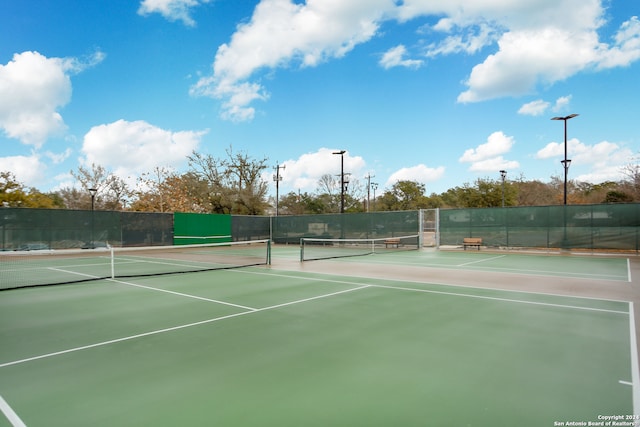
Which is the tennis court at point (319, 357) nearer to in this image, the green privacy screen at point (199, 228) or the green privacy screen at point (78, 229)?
the green privacy screen at point (78, 229)

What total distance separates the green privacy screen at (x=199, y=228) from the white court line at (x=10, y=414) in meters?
21.4

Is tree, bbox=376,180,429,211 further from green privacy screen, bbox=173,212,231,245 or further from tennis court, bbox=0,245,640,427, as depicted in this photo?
tennis court, bbox=0,245,640,427

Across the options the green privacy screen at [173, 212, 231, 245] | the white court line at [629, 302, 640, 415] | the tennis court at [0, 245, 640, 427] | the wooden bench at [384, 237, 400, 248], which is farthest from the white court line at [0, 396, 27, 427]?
the green privacy screen at [173, 212, 231, 245]

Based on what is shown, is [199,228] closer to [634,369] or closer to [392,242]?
[392,242]

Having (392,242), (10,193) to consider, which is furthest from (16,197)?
(392,242)

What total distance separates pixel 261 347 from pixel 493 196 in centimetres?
4022

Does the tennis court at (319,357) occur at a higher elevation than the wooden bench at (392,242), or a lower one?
lower

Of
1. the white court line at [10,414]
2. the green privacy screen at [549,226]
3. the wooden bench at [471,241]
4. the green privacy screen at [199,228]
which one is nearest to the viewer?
the white court line at [10,414]

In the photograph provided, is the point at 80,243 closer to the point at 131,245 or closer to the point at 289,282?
the point at 131,245

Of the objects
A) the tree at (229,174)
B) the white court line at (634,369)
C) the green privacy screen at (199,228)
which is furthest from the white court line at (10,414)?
the tree at (229,174)

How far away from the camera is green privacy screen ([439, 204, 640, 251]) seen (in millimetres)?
17984

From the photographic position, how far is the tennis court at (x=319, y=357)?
3256 mm

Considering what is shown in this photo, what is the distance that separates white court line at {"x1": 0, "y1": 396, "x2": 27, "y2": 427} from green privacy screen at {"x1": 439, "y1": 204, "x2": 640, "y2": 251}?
836 inches

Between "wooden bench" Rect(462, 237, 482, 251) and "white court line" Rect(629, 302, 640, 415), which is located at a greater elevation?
"wooden bench" Rect(462, 237, 482, 251)
